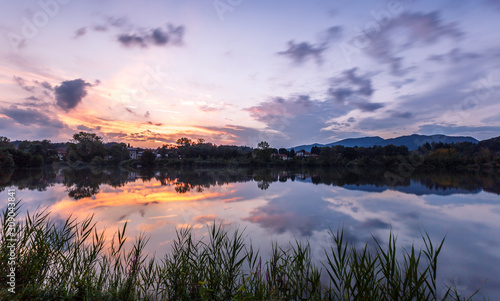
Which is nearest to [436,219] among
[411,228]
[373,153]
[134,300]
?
[411,228]

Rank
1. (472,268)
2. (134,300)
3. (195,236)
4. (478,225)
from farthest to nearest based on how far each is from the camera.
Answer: (478,225), (195,236), (472,268), (134,300)

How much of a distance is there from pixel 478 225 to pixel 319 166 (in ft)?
181

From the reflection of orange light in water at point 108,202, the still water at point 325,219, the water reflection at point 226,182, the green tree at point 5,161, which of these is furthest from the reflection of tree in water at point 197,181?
the still water at point 325,219

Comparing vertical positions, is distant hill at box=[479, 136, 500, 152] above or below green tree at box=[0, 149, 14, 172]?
above

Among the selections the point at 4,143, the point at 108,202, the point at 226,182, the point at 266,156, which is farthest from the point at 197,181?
the point at 4,143

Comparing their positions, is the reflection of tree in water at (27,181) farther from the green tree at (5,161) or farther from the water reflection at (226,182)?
the green tree at (5,161)

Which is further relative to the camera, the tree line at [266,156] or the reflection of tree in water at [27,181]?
the tree line at [266,156]

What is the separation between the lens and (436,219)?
42.2 ft

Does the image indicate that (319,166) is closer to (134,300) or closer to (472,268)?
(472,268)

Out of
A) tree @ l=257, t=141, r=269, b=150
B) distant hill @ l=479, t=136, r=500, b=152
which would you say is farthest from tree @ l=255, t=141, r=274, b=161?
distant hill @ l=479, t=136, r=500, b=152

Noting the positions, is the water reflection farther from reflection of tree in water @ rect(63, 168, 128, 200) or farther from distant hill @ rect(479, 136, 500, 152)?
distant hill @ rect(479, 136, 500, 152)

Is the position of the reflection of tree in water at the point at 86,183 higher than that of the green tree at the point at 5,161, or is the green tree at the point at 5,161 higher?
the green tree at the point at 5,161

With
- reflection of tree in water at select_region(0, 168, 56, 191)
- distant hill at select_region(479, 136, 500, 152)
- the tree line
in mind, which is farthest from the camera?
distant hill at select_region(479, 136, 500, 152)

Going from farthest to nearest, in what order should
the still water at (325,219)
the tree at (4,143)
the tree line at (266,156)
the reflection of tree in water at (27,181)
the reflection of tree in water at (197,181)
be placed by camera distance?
the tree line at (266,156)
the tree at (4,143)
the reflection of tree in water at (197,181)
the reflection of tree in water at (27,181)
the still water at (325,219)
